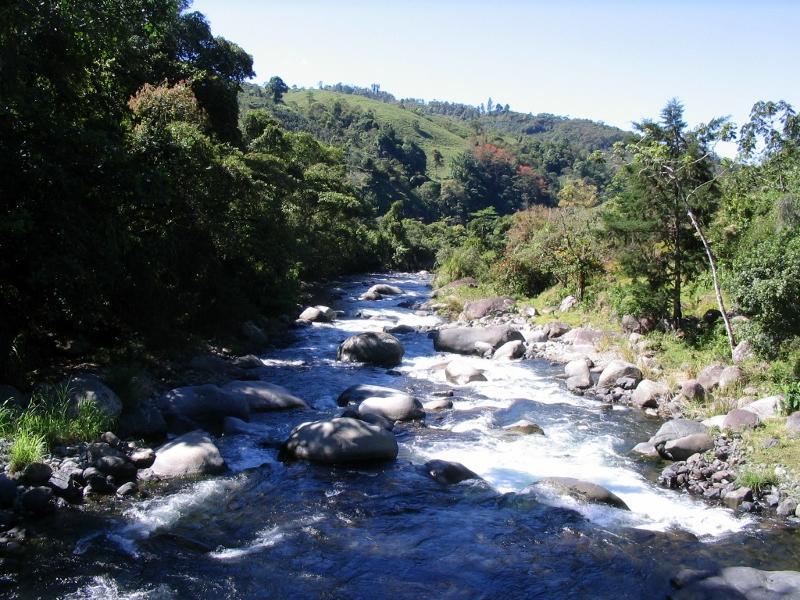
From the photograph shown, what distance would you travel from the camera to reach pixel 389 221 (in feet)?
202

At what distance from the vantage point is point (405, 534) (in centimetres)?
882

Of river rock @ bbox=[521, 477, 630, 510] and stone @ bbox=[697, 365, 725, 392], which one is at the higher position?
Answer: stone @ bbox=[697, 365, 725, 392]

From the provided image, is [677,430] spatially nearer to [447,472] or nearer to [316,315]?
[447,472]

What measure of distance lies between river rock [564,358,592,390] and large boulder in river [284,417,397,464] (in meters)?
7.49

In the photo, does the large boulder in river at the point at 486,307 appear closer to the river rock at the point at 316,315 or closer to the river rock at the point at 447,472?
the river rock at the point at 316,315

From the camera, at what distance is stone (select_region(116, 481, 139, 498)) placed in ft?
30.1

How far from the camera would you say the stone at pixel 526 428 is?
1349cm

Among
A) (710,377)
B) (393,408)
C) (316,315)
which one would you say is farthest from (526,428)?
(316,315)

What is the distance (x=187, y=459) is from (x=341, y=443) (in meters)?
2.70

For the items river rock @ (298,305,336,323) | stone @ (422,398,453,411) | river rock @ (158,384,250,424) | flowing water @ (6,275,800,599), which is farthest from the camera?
river rock @ (298,305,336,323)

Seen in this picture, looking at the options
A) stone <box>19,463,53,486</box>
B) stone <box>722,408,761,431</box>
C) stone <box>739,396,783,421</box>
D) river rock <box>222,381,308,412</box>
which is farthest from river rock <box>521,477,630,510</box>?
stone <box>19,463,53,486</box>

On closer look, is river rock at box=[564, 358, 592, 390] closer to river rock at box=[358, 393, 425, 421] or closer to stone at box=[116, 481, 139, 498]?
river rock at box=[358, 393, 425, 421]

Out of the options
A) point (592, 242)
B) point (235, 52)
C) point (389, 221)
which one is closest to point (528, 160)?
point (389, 221)

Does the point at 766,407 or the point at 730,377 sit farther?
the point at 730,377
